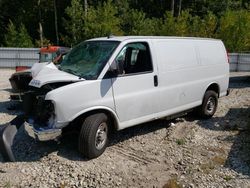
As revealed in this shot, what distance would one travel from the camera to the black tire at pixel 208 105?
8172 mm

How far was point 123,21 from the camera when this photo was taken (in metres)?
33.0

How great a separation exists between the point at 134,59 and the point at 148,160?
1.92 meters

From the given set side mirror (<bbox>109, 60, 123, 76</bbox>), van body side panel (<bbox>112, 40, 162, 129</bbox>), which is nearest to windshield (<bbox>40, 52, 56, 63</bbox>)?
van body side panel (<bbox>112, 40, 162, 129</bbox>)

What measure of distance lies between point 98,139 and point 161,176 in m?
1.30

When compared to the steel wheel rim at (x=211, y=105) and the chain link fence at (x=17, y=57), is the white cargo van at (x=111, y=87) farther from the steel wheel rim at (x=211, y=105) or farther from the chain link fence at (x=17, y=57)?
the chain link fence at (x=17, y=57)

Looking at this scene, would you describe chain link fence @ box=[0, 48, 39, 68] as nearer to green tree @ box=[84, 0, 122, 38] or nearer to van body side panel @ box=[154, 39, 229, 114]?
green tree @ box=[84, 0, 122, 38]

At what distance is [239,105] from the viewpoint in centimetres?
1009

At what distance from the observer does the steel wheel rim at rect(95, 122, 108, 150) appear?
19.2 ft

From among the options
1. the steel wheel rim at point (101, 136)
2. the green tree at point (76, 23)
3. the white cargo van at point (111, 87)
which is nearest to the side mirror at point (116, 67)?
the white cargo van at point (111, 87)

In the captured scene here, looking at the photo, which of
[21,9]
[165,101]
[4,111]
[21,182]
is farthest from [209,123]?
[21,9]

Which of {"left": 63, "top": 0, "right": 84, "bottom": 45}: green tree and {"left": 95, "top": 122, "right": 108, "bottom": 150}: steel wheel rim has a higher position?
{"left": 63, "top": 0, "right": 84, "bottom": 45}: green tree

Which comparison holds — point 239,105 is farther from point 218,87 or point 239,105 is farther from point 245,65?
point 245,65

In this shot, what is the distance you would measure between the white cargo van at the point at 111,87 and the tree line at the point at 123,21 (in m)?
18.4

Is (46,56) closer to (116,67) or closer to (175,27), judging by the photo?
(116,67)
